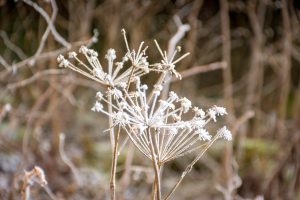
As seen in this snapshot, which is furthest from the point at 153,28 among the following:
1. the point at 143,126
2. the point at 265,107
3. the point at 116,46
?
the point at 143,126

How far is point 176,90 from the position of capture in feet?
11.7

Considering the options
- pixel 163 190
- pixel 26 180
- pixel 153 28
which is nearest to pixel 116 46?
pixel 153 28

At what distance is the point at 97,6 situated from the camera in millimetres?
3602

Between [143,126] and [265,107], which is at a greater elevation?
[265,107]

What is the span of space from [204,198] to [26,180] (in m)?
1.99

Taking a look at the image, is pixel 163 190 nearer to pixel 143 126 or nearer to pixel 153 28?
pixel 153 28

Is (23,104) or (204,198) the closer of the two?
(204,198)

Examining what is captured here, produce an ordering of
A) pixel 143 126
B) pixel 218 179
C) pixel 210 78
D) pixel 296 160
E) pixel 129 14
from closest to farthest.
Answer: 1. pixel 143 126
2. pixel 296 160
3. pixel 218 179
4. pixel 129 14
5. pixel 210 78

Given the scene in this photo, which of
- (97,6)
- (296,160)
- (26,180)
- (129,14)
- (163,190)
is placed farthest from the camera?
(97,6)

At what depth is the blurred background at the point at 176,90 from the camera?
9.21 ft

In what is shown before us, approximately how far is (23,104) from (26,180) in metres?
2.32

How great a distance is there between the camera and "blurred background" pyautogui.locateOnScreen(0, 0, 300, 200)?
9.21ft

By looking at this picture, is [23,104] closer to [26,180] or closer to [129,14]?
[129,14]

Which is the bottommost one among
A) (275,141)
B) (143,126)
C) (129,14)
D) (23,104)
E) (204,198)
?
(143,126)
